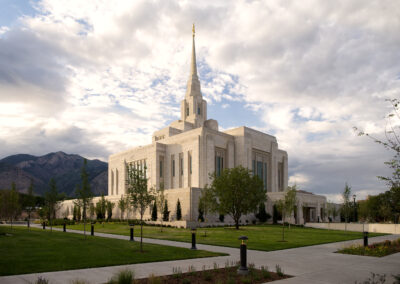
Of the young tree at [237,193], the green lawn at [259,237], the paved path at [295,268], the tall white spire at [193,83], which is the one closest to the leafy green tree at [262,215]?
the young tree at [237,193]

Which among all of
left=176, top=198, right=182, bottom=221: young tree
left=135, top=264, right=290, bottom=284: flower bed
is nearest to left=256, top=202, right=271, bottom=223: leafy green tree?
left=176, top=198, right=182, bottom=221: young tree

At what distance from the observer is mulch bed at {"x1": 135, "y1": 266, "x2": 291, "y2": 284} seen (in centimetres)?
893

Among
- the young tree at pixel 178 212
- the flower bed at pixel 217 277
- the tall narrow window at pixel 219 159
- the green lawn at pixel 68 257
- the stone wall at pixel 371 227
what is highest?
the tall narrow window at pixel 219 159

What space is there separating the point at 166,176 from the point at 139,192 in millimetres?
44652

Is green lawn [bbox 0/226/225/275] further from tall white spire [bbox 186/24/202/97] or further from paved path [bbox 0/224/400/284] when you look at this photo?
tall white spire [bbox 186/24/202/97]

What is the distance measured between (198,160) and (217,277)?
1781 inches

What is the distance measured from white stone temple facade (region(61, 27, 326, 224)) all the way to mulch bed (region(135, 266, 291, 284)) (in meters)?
36.6

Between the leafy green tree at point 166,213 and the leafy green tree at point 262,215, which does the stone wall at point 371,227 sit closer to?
the leafy green tree at point 262,215

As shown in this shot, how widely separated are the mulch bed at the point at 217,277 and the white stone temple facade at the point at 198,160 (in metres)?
36.6

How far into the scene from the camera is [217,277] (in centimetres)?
945

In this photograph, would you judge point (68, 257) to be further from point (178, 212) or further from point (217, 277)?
point (178, 212)

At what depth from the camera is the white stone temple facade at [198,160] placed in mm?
53000

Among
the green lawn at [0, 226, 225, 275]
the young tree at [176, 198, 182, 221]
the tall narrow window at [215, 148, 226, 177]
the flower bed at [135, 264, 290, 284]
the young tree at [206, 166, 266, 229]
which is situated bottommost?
the young tree at [176, 198, 182, 221]

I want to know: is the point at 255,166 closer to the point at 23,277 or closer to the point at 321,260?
the point at 321,260
